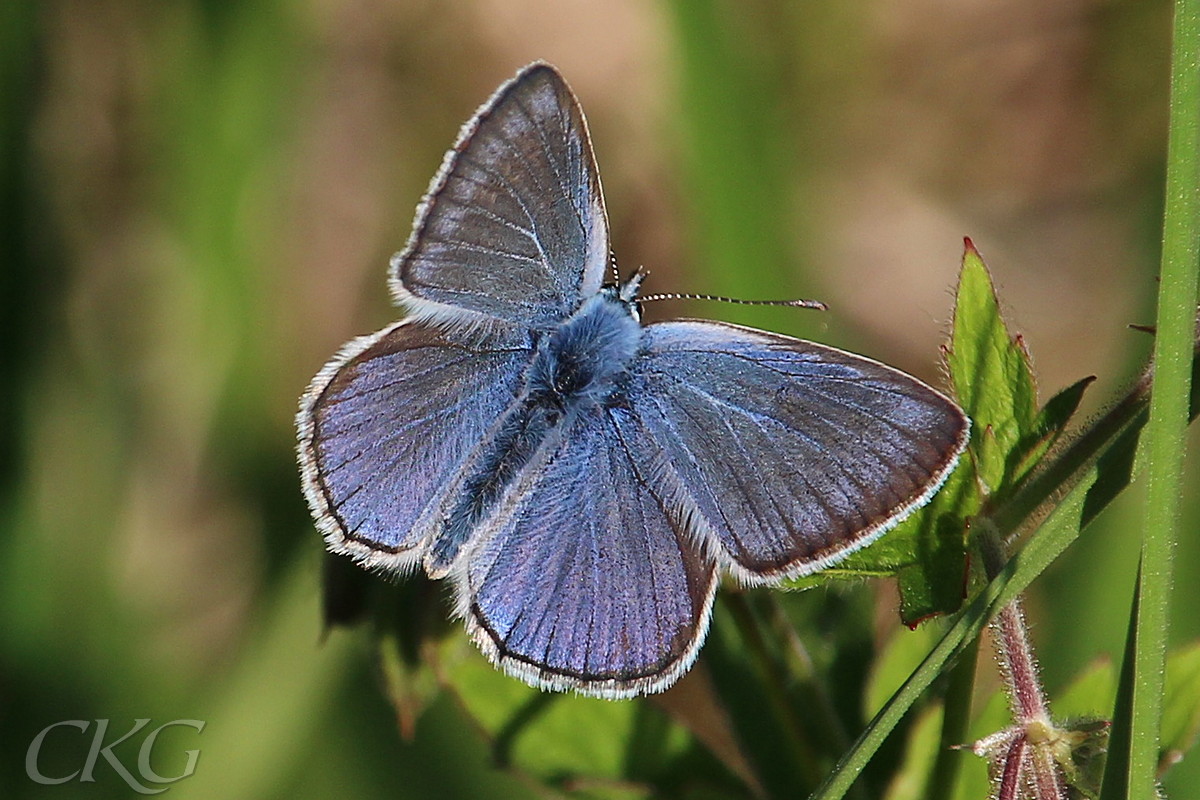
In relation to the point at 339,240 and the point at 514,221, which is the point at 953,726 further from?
the point at 339,240

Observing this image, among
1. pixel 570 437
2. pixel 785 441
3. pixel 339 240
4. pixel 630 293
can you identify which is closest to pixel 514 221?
pixel 630 293

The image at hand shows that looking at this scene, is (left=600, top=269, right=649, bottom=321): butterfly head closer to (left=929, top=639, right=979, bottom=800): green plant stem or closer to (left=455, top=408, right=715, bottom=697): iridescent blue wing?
(left=455, top=408, right=715, bottom=697): iridescent blue wing

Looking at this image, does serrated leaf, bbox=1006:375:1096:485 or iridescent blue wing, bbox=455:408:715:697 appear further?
iridescent blue wing, bbox=455:408:715:697

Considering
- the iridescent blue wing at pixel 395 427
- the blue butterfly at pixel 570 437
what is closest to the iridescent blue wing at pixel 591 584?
the blue butterfly at pixel 570 437

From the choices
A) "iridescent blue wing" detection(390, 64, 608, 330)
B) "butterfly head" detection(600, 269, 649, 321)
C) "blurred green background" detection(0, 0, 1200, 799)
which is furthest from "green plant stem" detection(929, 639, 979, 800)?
"iridescent blue wing" detection(390, 64, 608, 330)

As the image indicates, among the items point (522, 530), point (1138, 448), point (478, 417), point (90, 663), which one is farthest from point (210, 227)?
point (1138, 448)

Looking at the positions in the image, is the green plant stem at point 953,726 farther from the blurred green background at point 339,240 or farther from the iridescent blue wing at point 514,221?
the iridescent blue wing at point 514,221
